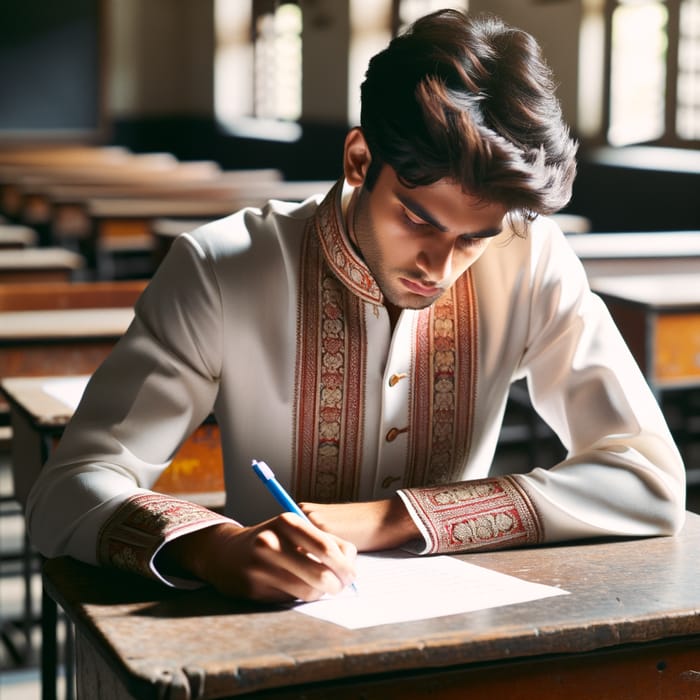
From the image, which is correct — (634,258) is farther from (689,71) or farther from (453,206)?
(453,206)

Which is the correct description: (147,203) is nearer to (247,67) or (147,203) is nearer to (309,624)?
(309,624)

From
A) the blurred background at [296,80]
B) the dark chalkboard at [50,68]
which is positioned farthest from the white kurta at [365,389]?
the dark chalkboard at [50,68]

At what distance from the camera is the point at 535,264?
62.7 inches

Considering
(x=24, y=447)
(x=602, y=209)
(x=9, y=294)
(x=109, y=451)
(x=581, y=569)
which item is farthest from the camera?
(x=602, y=209)

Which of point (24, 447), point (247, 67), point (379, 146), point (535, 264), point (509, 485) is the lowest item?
point (24, 447)

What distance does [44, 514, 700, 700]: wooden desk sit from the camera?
997mm

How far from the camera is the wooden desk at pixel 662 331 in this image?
3389 mm

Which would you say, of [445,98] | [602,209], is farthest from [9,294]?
[602,209]

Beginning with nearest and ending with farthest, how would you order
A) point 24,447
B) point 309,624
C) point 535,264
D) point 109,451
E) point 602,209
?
point 309,624 → point 109,451 → point 535,264 → point 24,447 → point 602,209

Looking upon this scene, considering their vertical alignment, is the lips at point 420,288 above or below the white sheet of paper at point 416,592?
above

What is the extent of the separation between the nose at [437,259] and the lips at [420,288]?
0.06ft

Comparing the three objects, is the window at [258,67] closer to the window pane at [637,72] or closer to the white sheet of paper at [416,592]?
the window pane at [637,72]

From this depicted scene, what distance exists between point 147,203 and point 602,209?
9.00 ft

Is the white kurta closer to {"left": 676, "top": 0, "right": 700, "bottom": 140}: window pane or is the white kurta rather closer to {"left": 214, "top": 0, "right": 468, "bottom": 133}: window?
{"left": 676, "top": 0, "right": 700, "bottom": 140}: window pane
